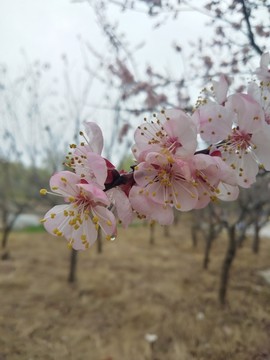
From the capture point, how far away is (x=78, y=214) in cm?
75

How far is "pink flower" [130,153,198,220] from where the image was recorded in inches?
27.6

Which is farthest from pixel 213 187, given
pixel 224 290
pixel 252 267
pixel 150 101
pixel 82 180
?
pixel 252 267

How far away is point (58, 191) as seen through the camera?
760 millimetres

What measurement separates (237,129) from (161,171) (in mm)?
234

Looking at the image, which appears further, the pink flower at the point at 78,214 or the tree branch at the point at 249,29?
the tree branch at the point at 249,29

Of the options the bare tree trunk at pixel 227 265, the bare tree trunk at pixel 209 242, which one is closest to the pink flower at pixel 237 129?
the bare tree trunk at pixel 227 265

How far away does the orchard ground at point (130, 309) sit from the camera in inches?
136

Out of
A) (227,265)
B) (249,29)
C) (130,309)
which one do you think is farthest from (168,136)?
(227,265)

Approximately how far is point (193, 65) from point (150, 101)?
0.81 metres

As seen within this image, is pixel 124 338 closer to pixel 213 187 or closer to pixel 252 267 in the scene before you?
pixel 213 187

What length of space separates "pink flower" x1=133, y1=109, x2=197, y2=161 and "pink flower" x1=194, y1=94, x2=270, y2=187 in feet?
0.34

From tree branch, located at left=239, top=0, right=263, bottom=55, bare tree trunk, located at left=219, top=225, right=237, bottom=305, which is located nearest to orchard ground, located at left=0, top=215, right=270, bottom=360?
bare tree trunk, located at left=219, top=225, right=237, bottom=305

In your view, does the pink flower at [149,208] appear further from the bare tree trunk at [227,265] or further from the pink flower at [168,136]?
the bare tree trunk at [227,265]

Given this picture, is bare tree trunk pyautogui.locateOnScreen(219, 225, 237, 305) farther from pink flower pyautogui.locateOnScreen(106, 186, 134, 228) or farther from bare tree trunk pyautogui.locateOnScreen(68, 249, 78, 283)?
pink flower pyautogui.locateOnScreen(106, 186, 134, 228)
